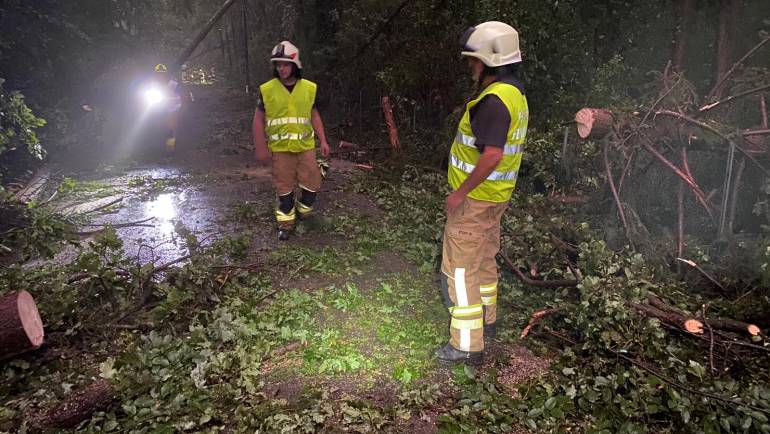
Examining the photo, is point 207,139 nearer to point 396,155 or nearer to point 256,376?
point 396,155

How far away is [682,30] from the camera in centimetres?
764

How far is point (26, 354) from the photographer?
10.4ft

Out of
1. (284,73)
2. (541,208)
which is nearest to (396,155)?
(541,208)

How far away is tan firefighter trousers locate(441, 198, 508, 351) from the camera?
121 inches

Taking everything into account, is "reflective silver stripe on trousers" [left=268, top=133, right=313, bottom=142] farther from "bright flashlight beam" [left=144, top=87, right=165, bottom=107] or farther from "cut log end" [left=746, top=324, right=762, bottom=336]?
"bright flashlight beam" [left=144, top=87, right=165, bottom=107]

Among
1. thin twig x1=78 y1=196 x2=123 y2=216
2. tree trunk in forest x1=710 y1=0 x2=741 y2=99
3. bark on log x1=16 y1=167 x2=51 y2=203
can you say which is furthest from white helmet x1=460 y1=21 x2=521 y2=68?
bark on log x1=16 y1=167 x2=51 y2=203

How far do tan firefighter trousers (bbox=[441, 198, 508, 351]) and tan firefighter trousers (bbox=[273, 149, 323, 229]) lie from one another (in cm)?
261

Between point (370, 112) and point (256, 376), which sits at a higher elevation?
point (370, 112)

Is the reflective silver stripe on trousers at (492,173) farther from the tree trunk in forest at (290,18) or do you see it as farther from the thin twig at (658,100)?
the tree trunk in forest at (290,18)

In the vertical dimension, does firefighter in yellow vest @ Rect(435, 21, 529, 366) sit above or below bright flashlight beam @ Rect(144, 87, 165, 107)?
below

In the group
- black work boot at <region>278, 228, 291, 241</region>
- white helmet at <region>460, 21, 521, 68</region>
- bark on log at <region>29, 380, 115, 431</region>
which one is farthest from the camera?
black work boot at <region>278, 228, 291, 241</region>

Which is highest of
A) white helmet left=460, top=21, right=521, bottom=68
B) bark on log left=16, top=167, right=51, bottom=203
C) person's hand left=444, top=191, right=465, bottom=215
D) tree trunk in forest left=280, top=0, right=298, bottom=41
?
tree trunk in forest left=280, top=0, right=298, bottom=41

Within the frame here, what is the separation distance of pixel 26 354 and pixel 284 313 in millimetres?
1809

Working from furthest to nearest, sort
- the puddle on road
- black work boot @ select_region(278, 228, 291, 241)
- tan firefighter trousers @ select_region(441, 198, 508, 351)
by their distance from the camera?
the puddle on road < black work boot @ select_region(278, 228, 291, 241) < tan firefighter trousers @ select_region(441, 198, 508, 351)
